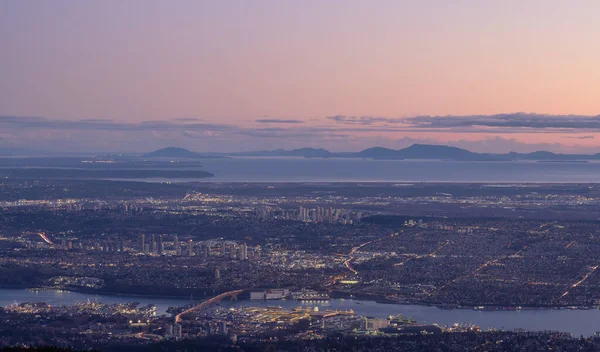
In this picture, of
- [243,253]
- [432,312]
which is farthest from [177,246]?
[432,312]

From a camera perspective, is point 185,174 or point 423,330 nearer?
point 423,330

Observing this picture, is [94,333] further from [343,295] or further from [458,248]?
[458,248]

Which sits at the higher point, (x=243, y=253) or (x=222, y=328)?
(x=222, y=328)

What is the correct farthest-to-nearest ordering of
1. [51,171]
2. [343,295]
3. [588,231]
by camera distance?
[51,171] → [588,231] → [343,295]

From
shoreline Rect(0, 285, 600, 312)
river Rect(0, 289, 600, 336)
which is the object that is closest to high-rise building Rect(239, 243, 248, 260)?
shoreline Rect(0, 285, 600, 312)

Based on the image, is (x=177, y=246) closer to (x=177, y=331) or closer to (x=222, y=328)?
(x=222, y=328)

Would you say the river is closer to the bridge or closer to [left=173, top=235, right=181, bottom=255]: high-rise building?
the bridge

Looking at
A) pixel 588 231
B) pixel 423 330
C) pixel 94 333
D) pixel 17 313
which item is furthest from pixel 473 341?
pixel 588 231
